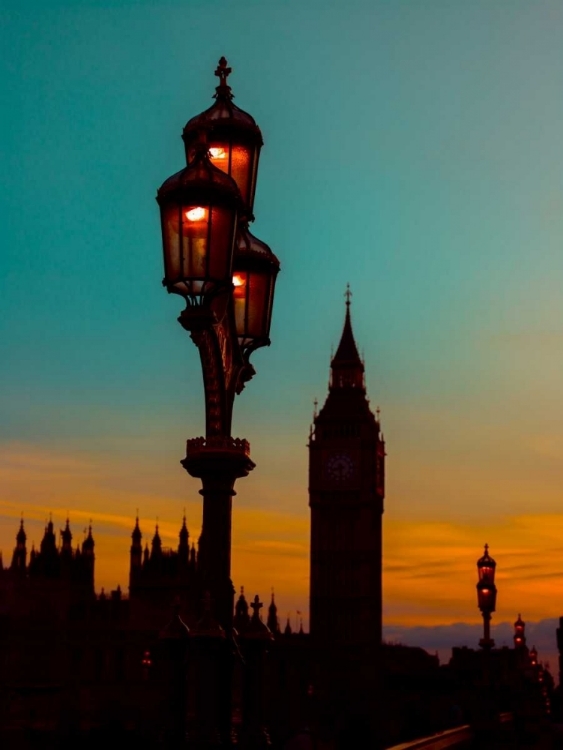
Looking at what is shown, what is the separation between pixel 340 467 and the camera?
10700cm

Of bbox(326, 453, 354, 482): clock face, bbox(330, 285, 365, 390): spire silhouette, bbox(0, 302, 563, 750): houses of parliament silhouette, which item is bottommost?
bbox(0, 302, 563, 750): houses of parliament silhouette

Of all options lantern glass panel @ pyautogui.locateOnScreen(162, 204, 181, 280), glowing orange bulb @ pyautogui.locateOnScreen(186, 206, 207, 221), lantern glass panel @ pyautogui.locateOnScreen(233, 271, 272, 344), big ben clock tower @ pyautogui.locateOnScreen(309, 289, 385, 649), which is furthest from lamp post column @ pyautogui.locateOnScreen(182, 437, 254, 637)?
big ben clock tower @ pyautogui.locateOnScreen(309, 289, 385, 649)

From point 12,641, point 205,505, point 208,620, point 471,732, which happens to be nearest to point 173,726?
point 208,620

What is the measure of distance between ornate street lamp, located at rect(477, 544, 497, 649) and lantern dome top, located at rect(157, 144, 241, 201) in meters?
14.0

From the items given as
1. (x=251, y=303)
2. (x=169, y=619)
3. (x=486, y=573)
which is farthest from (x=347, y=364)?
(x=251, y=303)

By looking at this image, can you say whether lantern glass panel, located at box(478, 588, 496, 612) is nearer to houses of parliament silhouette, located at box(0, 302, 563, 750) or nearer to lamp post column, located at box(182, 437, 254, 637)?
houses of parliament silhouette, located at box(0, 302, 563, 750)

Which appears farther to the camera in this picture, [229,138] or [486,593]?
[486,593]

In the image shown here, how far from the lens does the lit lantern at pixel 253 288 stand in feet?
28.1

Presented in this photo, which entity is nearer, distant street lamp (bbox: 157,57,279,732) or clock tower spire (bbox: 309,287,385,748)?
distant street lamp (bbox: 157,57,279,732)

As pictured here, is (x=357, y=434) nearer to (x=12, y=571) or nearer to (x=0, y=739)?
(x=12, y=571)

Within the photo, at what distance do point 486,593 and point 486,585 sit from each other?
14cm

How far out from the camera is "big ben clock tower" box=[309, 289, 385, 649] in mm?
104375

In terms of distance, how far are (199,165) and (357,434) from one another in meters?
101

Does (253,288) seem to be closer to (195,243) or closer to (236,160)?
(236,160)
